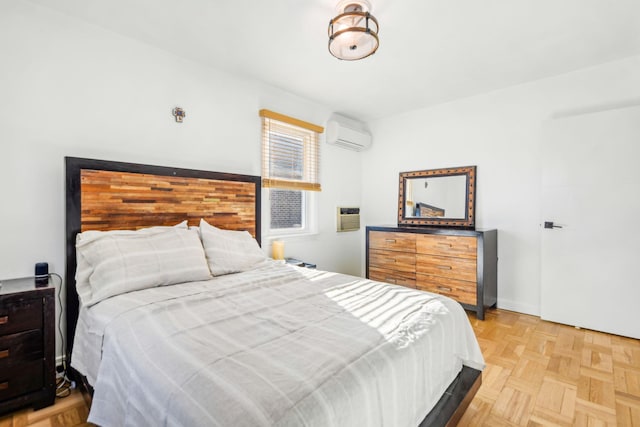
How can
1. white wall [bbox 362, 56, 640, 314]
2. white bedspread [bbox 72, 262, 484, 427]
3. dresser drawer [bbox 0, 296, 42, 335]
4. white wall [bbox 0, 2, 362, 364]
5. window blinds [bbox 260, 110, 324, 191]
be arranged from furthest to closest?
window blinds [bbox 260, 110, 324, 191]
white wall [bbox 362, 56, 640, 314]
white wall [bbox 0, 2, 362, 364]
dresser drawer [bbox 0, 296, 42, 335]
white bedspread [bbox 72, 262, 484, 427]

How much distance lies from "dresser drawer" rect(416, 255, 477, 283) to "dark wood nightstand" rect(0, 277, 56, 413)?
328 cm

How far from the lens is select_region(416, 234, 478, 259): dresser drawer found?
125 inches

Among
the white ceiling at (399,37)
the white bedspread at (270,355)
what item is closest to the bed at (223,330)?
the white bedspread at (270,355)

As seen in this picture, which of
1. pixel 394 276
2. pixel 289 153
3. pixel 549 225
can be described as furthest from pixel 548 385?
pixel 289 153

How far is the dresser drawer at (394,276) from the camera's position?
11.9 feet

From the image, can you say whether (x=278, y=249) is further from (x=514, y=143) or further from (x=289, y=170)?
(x=514, y=143)

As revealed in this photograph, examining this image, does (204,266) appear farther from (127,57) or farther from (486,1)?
(486,1)

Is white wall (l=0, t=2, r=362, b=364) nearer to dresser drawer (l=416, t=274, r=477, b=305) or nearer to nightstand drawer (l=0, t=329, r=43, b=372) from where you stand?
nightstand drawer (l=0, t=329, r=43, b=372)

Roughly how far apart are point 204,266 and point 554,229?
11.0 ft

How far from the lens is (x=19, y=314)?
165cm

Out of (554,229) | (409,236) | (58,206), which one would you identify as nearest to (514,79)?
(554,229)

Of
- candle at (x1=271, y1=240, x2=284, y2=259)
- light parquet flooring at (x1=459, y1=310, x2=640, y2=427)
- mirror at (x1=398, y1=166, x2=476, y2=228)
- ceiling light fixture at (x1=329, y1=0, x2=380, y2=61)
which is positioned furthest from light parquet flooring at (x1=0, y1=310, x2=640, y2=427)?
ceiling light fixture at (x1=329, y1=0, x2=380, y2=61)

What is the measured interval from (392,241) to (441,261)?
63cm

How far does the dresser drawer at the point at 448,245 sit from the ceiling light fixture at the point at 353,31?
216cm
